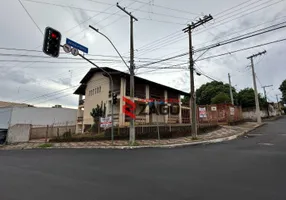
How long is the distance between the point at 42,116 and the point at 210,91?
35.7m

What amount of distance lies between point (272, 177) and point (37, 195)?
230 inches

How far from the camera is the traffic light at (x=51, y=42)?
30.6 ft

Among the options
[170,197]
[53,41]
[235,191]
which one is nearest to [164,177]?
[170,197]

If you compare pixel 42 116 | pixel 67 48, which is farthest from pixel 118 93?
pixel 42 116

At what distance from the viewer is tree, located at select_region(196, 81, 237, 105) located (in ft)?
148

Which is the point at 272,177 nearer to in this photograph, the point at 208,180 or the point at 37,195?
the point at 208,180

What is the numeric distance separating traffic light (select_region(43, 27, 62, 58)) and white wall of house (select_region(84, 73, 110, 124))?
17423mm

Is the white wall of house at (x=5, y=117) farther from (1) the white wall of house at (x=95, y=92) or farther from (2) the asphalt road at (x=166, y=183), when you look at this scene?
(2) the asphalt road at (x=166, y=183)

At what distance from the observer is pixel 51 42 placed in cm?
951

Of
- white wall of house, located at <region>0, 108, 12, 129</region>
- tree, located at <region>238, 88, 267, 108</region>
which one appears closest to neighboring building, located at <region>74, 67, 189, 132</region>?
white wall of house, located at <region>0, 108, 12, 129</region>

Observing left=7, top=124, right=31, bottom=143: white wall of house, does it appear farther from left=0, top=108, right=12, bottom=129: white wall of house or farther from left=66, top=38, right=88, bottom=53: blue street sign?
left=66, top=38, right=88, bottom=53: blue street sign

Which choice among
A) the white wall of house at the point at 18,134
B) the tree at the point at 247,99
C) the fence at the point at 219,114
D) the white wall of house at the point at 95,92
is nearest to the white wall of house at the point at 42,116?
the white wall of house at the point at 95,92

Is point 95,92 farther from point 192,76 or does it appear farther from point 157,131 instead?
point 192,76

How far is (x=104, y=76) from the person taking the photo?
28.1 m
